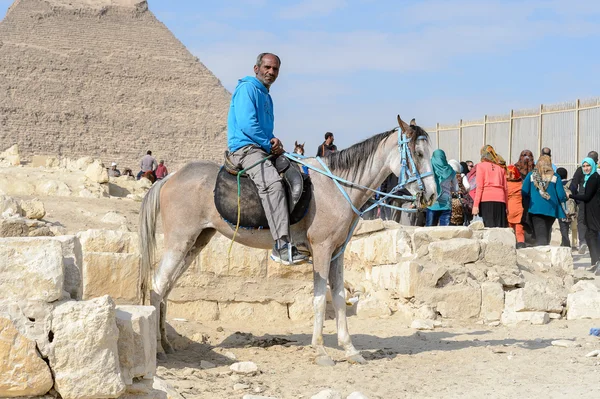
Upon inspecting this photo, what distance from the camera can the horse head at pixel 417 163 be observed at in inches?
269

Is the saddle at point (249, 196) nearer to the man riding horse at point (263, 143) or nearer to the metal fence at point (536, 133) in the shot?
the man riding horse at point (263, 143)

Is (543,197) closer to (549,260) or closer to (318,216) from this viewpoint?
(549,260)

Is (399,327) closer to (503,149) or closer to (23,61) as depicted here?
(503,149)

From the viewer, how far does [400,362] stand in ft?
21.7

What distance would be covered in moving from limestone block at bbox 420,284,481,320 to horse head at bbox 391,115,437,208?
1858 mm

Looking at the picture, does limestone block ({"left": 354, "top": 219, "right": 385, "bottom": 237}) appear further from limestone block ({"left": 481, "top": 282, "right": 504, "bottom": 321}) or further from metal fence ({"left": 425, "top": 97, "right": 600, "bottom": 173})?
metal fence ({"left": 425, "top": 97, "right": 600, "bottom": 173})

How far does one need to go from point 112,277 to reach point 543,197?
646 cm

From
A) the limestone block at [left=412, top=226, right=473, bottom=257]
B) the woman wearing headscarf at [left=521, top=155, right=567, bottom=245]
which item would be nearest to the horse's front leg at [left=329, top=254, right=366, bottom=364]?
the limestone block at [left=412, top=226, right=473, bottom=257]

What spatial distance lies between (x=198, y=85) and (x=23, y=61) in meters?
26.3

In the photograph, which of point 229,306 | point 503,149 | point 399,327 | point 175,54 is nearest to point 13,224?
point 229,306

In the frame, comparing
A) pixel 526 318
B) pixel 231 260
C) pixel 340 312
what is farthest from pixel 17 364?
pixel 526 318

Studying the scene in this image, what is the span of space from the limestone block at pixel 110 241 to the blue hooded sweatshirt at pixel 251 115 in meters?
1.62

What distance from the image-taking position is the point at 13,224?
8242 millimetres

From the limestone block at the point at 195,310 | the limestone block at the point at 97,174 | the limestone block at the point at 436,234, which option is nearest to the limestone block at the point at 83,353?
the limestone block at the point at 195,310
